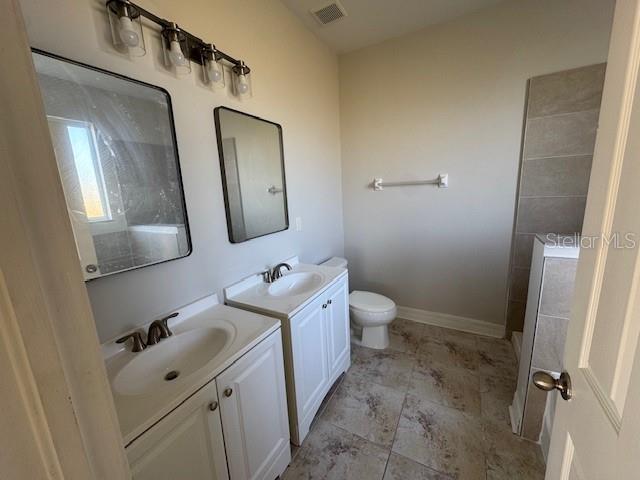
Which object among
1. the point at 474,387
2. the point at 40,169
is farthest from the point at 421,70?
the point at 40,169

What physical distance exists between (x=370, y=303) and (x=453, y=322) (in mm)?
922

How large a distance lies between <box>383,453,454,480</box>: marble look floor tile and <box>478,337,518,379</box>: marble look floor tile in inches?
37.1

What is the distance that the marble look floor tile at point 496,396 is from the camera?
5.18 ft

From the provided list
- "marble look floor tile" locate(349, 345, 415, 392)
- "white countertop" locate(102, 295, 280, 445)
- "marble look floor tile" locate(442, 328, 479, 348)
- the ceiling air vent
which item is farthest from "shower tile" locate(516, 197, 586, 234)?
"white countertop" locate(102, 295, 280, 445)

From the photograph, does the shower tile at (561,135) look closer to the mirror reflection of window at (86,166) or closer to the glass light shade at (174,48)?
the glass light shade at (174,48)

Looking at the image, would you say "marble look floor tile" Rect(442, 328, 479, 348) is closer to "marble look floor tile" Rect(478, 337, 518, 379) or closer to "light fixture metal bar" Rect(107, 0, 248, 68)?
"marble look floor tile" Rect(478, 337, 518, 379)

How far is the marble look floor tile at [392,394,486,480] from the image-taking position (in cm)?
132

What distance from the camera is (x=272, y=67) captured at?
1.75 m

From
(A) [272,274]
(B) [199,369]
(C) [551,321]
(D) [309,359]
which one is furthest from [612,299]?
(A) [272,274]

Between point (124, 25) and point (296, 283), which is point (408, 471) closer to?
A: point (296, 283)

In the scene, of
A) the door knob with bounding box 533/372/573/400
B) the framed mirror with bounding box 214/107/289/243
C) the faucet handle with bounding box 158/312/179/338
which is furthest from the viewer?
the framed mirror with bounding box 214/107/289/243

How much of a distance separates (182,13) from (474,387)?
2.71 m

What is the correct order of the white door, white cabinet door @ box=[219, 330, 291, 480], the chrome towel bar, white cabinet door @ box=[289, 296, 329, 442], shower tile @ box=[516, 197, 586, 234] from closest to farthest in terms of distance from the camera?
the white door < white cabinet door @ box=[219, 330, 291, 480] < white cabinet door @ box=[289, 296, 329, 442] < shower tile @ box=[516, 197, 586, 234] < the chrome towel bar

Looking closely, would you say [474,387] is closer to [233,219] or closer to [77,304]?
[233,219]
